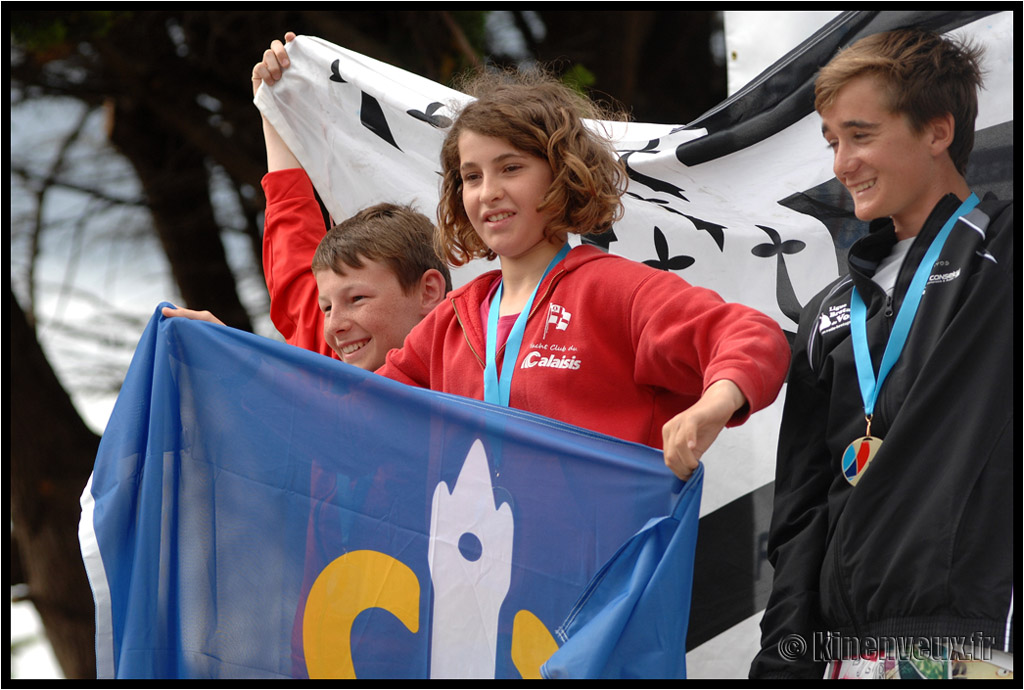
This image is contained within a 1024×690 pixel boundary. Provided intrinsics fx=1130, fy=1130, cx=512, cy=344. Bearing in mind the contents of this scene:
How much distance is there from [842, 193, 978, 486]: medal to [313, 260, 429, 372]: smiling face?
118 centimetres

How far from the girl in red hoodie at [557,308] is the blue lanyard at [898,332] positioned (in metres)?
0.25

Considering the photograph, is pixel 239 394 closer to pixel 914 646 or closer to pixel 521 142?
pixel 521 142

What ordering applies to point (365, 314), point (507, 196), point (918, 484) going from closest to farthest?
point (918, 484) < point (507, 196) < point (365, 314)

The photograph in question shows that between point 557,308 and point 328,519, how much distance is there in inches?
24.7

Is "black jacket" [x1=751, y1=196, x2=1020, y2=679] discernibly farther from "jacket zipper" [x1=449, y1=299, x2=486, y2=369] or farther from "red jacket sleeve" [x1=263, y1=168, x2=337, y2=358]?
"red jacket sleeve" [x1=263, y1=168, x2=337, y2=358]

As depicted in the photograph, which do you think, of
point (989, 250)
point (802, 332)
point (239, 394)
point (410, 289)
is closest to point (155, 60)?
point (410, 289)

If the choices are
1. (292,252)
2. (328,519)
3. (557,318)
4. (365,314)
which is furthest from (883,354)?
(292,252)

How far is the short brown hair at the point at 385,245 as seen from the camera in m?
2.86

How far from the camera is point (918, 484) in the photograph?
1.99 metres

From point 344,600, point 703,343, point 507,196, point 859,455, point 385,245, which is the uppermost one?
point 385,245

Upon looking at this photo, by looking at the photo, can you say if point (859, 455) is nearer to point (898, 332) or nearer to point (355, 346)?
point (898, 332)

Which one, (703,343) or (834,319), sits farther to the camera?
(834,319)

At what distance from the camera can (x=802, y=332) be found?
94.0 inches

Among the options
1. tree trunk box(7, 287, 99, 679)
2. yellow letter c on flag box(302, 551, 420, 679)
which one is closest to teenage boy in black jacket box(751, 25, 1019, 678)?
yellow letter c on flag box(302, 551, 420, 679)
